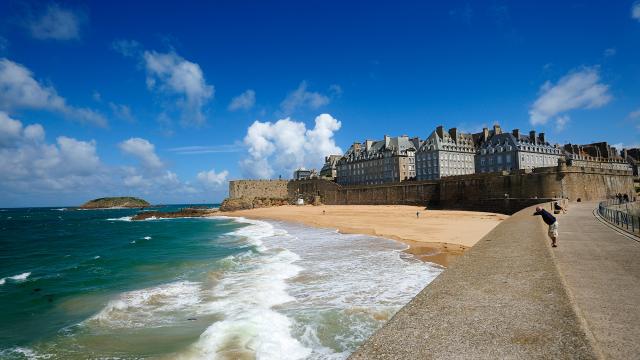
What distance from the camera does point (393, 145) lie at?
8050cm

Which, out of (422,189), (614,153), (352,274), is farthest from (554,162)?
(352,274)

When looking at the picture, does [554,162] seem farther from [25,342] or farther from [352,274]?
[25,342]

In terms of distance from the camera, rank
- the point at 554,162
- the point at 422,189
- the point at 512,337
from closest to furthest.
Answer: the point at 512,337 < the point at 422,189 < the point at 554,162

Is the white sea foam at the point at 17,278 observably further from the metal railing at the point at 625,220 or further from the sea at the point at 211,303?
the metal railing at the point at 625,220

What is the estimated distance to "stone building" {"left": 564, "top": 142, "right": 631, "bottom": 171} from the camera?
230ft

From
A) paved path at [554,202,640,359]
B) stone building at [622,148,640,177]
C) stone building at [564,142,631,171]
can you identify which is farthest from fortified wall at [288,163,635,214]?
stone building at [622,148,640,177]

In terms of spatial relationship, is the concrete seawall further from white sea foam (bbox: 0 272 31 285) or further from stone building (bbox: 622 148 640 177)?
stone building (bbox: 622 148 640 177)

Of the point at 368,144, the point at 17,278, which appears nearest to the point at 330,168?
the point at 368,144

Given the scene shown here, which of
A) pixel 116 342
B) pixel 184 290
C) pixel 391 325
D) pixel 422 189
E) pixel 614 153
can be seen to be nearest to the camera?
pixel 391 325

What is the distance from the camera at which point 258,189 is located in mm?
93438

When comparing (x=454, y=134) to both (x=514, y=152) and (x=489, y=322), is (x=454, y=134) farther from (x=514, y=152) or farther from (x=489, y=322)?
(x=489, y=322)

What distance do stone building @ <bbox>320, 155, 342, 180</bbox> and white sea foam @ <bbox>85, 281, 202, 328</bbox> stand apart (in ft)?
286

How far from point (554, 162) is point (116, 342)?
243ft

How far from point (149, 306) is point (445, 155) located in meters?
64.8
